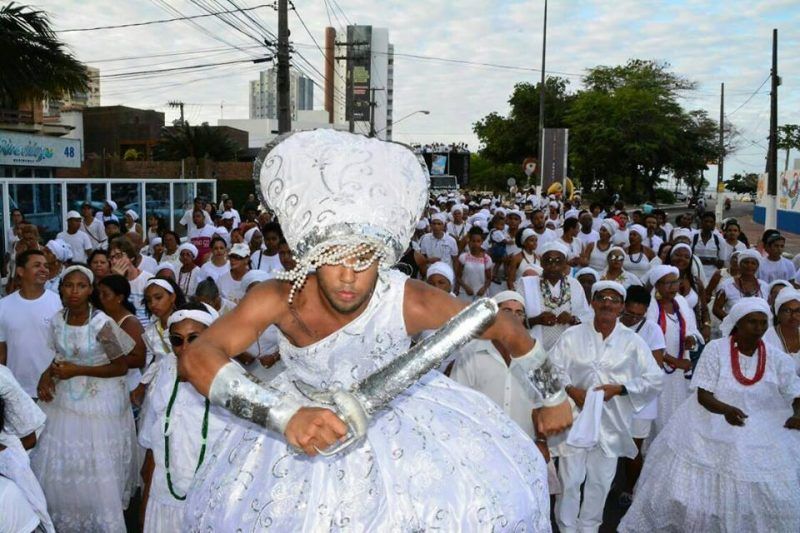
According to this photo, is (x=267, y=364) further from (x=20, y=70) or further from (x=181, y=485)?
(x=20, y=70)

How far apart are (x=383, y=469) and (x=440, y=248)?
1013cm

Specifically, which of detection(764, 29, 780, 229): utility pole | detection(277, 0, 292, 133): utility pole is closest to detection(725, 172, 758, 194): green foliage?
detection(764, 29, 780, 229): utility pole

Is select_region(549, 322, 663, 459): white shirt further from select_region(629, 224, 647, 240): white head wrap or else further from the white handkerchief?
select_region(629, 224, 647, 240): white head wrap

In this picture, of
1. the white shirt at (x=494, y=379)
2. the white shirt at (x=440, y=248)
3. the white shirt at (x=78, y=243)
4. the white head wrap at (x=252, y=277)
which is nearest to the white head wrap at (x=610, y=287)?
the white shirt at (x=494, y=379)

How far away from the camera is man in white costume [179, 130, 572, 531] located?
2.28 meters

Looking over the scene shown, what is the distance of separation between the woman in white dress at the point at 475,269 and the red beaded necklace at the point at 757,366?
5369mm

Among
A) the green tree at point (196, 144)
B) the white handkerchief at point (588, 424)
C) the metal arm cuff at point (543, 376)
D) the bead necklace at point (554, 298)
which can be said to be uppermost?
the green tree at point (196, 144)

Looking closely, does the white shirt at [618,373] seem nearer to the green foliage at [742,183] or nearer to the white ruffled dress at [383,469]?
the white ruffled dress at [383,469]

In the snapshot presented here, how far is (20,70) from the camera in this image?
15000mm

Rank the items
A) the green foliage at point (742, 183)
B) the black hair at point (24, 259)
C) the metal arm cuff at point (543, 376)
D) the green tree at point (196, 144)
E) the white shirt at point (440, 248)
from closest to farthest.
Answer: the metal arm cuff at point (543, 376) < the black hair at point (24, 259) < the white shirt at point (440, 248) < the green tree at point (196, 144) < the green foliage at point (742, 183)

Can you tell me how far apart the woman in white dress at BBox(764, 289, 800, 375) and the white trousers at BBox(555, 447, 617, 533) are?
1.64 m

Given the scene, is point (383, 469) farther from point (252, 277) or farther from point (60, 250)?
point (60, 250)

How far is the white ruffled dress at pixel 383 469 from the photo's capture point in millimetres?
2336

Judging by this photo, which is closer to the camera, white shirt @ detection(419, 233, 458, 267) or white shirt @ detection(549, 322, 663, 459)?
white shirt @ detection(549, 322, 663, 459)
